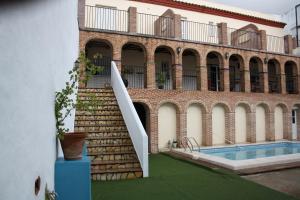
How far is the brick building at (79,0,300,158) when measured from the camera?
41.6 ft

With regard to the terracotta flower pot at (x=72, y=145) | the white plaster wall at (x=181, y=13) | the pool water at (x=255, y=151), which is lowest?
the pool water at (x=255, y=151)

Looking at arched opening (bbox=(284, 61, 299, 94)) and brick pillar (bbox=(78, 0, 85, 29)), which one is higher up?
brick pillar (bbox=(78, 0, 85, 29))

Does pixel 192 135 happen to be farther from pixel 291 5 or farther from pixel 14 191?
pixel 291 5

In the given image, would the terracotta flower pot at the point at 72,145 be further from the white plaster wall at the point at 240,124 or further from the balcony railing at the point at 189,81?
the white plaster wall at the point at 240,124

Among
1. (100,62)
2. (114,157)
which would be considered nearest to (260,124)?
(100,62)

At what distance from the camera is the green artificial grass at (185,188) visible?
17.0 ft

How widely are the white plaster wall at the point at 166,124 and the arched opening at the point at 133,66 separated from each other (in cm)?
262

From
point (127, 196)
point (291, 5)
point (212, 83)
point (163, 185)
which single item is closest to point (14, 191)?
point (127, 196)

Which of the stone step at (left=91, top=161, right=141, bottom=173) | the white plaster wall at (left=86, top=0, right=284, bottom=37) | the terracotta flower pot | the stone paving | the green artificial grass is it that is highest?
the white plaster wall at (left=86, top=0, right=284, bottom=37)

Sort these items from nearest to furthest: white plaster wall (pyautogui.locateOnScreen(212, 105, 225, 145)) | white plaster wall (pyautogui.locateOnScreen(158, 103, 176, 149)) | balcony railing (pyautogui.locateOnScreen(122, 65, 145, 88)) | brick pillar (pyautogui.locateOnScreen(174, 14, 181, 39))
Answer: white plaster wall (pyautogui.locateOnScreen(158, 103, 176, 149)), brick pillar (pyautogui.locateOnScreen(174, 14, 181, 39)), white plaster wall (pyautogui.locateOnScreen(212, 105, 225, 145)), balcony railing (pyautogui.locateOnScreen(122, 65, 145, 88))

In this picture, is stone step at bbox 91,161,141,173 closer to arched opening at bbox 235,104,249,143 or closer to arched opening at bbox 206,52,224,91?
arched opening at bbox 235,104,249,143

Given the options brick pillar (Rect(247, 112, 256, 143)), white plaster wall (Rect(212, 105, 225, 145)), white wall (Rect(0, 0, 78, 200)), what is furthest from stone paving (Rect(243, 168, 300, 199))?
brick pillar (Rect(247, 112, 256, 143))

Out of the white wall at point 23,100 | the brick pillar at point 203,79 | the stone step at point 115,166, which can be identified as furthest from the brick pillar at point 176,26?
the white wall at point 23,100

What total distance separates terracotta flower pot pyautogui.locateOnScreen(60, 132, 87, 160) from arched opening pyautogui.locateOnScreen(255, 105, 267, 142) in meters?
15.0
